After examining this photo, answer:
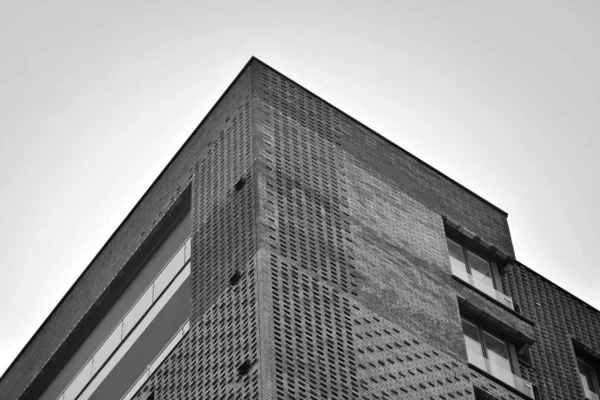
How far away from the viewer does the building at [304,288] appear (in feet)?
110

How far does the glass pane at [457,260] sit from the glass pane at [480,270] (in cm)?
36

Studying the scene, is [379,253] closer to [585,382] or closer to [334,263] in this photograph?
[334,263]

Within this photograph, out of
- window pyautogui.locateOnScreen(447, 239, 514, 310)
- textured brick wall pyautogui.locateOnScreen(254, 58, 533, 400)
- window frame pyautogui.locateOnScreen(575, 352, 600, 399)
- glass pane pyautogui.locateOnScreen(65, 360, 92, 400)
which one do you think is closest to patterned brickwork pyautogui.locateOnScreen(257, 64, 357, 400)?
textured brick wall pyautogui.locateOnScreen(254, 58, 533, 400)

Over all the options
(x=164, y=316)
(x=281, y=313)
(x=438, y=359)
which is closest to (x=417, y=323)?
(x=438, y=359)

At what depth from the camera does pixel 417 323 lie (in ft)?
119

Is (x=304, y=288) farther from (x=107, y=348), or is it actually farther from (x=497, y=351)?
(x=107, y=348)

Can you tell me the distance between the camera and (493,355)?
128 feet

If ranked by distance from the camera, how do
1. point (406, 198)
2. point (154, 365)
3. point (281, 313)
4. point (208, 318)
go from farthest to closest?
1. point (406, 198)
2. point (154, 365)
3. point (208, 318)
4. point (281, 313)

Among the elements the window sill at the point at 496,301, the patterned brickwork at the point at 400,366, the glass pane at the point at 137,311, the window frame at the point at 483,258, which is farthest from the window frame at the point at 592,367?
the glass pane at the point at 137,311

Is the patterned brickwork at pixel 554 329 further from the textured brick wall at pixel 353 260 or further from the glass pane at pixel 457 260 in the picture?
the glass pane at pixel 457 260

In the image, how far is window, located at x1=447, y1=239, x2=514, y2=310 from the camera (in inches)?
1587

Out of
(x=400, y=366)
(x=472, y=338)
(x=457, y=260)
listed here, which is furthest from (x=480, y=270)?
(x=400, y=366)

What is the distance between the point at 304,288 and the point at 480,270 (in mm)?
8939

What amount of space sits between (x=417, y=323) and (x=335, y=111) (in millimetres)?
8124
